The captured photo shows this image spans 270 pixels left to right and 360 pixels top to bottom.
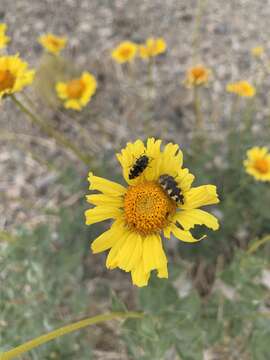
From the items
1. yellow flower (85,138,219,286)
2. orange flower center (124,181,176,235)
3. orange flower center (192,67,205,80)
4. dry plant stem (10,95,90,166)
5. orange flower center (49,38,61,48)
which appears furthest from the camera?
orange flower center (49,38,61,48)

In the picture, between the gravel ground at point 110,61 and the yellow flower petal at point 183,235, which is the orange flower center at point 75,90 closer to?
the gravel ground at point 110,61

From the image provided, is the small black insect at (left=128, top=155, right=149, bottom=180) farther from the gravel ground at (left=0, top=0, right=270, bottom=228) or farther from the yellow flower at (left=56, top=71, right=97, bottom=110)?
the gravel ground at (left=0, top=0, right=270, bottom=228)

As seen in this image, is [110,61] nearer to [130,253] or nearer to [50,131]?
[50,131]

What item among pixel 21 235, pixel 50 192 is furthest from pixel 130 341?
pixel 50 192

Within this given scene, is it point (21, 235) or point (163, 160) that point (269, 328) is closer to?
point (163, 160)

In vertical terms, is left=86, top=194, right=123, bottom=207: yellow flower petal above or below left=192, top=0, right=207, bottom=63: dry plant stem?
below

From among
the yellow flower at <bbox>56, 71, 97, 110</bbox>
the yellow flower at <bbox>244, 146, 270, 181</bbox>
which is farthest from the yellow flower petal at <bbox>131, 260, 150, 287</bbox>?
the yellow flower at <bbox>56, 71, 97, 110</bbox>

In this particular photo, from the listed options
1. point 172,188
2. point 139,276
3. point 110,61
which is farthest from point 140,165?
point 110,61
